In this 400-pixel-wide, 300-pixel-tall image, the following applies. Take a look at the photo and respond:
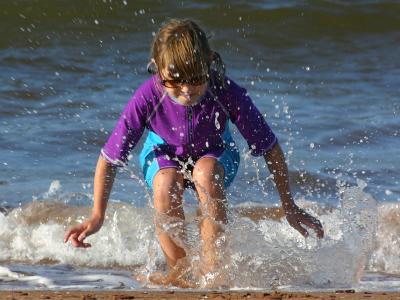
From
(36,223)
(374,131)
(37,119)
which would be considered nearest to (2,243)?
(36,223)

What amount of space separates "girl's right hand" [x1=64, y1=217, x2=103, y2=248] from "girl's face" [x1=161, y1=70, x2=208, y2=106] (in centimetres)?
66

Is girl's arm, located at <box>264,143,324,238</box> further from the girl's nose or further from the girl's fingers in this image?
the girl's fingers

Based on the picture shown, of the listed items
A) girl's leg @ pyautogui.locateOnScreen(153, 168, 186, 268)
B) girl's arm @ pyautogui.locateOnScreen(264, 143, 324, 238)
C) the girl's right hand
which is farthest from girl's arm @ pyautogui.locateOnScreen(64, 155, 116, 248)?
girl's arm @ pyautogui.locateOnScreen(264, 143, 324, 238)

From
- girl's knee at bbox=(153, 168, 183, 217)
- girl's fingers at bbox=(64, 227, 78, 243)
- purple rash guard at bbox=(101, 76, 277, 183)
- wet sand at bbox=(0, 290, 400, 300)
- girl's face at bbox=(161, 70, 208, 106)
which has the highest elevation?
girl's face at bbox=(161, 70, 208, 106)

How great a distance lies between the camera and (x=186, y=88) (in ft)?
16.0

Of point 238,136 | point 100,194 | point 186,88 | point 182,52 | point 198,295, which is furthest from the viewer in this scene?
point 238,136

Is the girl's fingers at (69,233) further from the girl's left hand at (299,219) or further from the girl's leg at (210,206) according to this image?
the girl's left hand at (299,219)

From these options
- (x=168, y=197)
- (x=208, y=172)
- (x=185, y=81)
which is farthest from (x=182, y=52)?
(x=168, y=197)

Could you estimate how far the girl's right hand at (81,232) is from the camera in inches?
189

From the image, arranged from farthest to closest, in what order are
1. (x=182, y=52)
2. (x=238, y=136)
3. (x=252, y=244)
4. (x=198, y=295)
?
1. (x=238, y=136)
2. (x=252, y=244)
3. (x=182, y=52)
4. (x=198, y=295)

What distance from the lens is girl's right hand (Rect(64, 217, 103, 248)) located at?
480 cm

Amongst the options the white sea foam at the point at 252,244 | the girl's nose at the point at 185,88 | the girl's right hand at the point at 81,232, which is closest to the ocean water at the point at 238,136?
the white sea foam at the point at 252,244

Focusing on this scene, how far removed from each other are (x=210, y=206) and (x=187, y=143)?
35 centimetres

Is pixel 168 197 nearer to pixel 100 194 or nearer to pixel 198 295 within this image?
pixel 100 194
